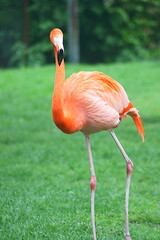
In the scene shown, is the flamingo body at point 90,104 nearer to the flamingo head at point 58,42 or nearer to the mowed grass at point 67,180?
the flamingo head at point 58,42

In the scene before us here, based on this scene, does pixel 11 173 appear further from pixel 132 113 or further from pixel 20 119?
pixel 20 119

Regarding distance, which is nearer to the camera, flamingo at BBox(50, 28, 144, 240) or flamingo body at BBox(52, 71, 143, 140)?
flamingo at BBox(50, 28, 144, 240)

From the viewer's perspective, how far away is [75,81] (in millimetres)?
4746

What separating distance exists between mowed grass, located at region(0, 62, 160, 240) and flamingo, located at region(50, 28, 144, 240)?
637 mm

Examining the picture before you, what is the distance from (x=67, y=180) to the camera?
6727 millimetres

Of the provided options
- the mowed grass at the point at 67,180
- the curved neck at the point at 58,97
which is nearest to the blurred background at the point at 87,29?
the mowed grass at the point at 67,180

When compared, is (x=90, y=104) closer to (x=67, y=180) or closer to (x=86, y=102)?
(x=86, y=102)

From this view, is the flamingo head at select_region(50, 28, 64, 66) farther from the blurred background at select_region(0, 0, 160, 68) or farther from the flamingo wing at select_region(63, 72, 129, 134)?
the blurred background at select_region(0, 0, 160, 68)

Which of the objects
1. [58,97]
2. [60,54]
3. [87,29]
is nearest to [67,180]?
[58,97]

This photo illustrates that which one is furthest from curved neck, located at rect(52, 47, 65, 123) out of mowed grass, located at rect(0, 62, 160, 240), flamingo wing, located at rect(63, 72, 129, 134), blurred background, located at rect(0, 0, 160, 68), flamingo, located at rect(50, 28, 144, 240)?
blurred background, located at rect(0, 0, 160, 68)

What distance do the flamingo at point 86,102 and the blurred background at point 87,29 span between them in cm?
1697

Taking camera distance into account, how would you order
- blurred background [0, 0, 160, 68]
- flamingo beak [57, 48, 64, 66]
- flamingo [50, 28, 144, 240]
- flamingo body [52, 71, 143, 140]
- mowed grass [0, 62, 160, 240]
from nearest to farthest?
flamingo beak [57, 48, 64, 66]
flamingo [50, 28, 144, 240]
flamingo body [52, 71, 143, 140]
mowed grass [0, 62, 160, 240]
blurred background [0, 0, 160, 68]

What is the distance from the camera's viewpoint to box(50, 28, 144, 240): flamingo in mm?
4117

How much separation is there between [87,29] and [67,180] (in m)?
17.0
